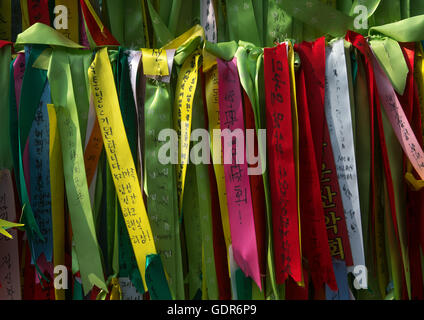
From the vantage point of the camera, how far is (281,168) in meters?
0.77

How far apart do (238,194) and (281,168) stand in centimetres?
8

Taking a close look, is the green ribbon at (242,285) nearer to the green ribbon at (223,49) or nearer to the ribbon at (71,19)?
the green ribbon at (223,49)

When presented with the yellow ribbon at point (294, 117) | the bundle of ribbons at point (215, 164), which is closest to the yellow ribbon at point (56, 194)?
the bundle of ribbons at point (215, 164)

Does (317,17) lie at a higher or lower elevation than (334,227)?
higher

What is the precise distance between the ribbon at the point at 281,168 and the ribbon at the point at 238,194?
0.04m

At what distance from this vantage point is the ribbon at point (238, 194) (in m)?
0.76

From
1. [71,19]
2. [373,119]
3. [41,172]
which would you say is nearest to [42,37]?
[71,19]

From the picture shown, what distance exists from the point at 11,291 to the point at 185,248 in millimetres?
283

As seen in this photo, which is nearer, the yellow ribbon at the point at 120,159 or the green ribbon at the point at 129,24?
the yellow ribbon at the point at 120,159

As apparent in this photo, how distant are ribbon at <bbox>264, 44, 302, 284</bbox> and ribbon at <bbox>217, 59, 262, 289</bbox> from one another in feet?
0.13

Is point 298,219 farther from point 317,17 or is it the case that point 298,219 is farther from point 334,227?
point 317,17

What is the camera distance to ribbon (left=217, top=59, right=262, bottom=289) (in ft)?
2.48

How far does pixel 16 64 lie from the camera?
794 mm

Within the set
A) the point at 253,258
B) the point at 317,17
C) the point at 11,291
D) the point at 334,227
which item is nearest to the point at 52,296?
the point at 11,291
